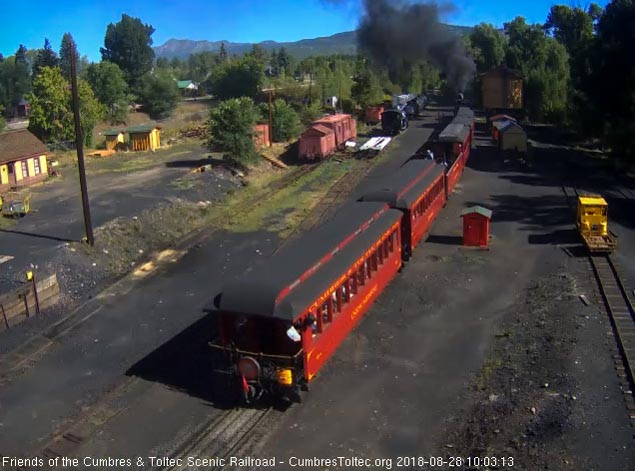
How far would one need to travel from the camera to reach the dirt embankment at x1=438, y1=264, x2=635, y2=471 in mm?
10992

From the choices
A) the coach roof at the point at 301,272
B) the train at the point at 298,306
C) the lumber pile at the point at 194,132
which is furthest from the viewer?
the lumber pile at the point at 194,132

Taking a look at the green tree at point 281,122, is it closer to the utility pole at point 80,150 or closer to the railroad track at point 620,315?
the utility pole at point 80,150

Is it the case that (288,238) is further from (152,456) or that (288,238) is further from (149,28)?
(149,28)

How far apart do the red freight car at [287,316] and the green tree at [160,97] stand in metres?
72.4

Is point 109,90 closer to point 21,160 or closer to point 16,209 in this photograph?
point 21,160

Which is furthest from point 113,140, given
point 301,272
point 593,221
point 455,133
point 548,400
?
point 548,400

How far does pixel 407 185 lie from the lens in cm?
2188

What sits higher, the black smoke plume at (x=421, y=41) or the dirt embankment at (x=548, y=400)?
the black smoke plume at (x=421, y=41)

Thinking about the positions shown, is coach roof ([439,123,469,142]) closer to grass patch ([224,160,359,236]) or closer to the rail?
grass patch ([224,160,359,236])

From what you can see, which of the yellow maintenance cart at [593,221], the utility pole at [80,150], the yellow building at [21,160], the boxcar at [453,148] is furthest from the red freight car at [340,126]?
the yellow maintenance cart at [593,221]

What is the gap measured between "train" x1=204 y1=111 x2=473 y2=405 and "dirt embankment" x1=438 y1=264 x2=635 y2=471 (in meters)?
3.27

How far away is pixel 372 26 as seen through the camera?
248 ft

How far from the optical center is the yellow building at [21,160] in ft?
115

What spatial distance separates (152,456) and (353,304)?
5.97 meters
